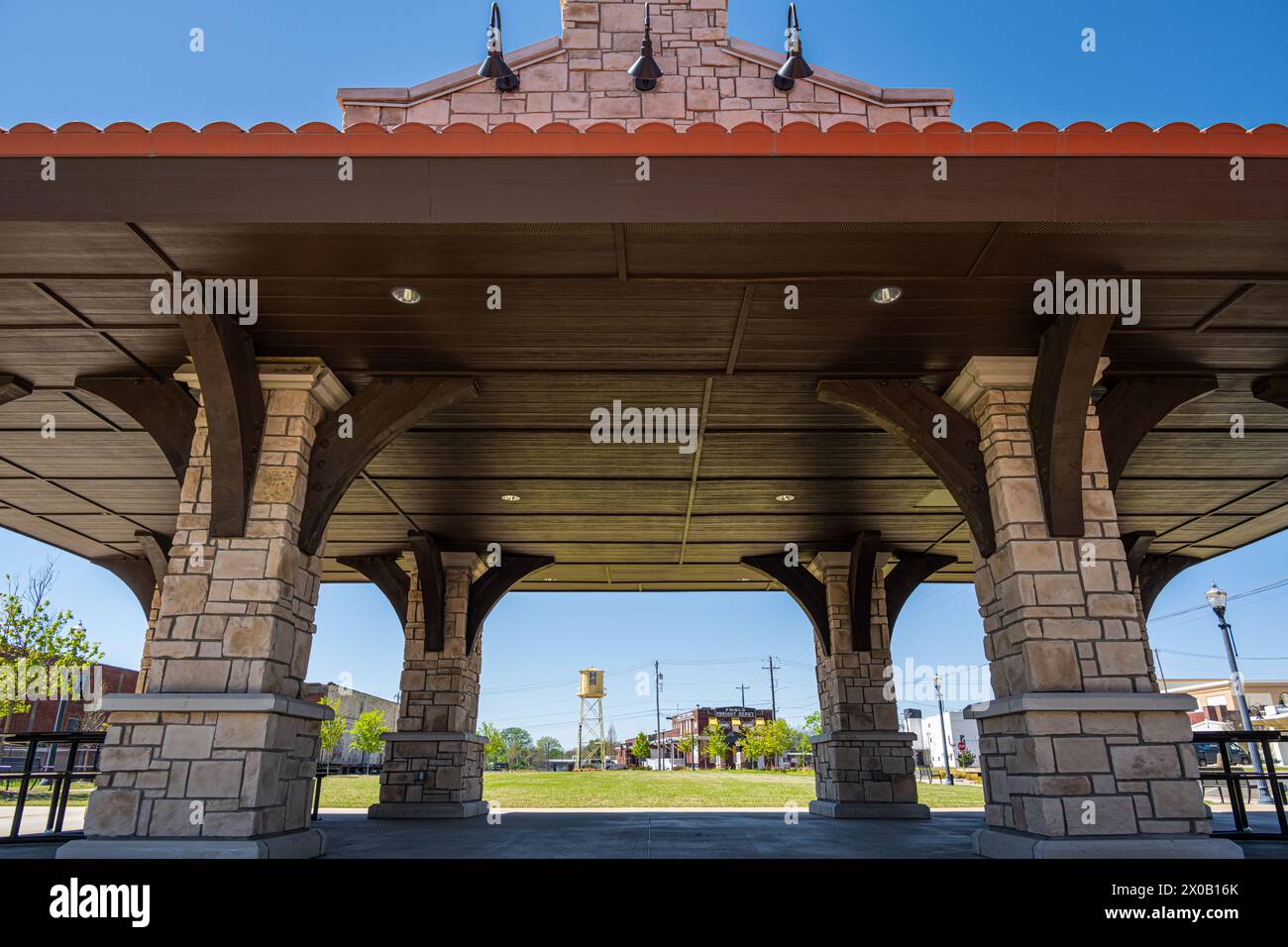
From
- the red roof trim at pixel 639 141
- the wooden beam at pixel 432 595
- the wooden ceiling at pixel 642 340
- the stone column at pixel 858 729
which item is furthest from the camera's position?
the wooden beam at pixel 432 595

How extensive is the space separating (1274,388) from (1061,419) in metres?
2.49

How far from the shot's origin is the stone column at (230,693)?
209 inches

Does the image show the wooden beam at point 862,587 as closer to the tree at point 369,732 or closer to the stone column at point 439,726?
the stone column at point 439,726

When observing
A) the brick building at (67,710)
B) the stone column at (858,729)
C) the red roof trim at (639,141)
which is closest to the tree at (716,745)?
the brick building at (67,710)

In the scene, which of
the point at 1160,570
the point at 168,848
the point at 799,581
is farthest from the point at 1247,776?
the point at 168,848

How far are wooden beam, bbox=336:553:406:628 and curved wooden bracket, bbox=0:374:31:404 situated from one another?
6.41 m

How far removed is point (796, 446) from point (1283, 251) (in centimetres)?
439

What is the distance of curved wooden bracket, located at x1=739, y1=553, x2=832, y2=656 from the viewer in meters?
12.8

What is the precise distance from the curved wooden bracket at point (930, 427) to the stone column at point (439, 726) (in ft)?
24.9

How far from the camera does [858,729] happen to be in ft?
39.1

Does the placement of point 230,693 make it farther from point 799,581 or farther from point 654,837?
point 799,581

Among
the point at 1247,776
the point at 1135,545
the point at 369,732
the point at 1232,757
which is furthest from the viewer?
the point at 369,732

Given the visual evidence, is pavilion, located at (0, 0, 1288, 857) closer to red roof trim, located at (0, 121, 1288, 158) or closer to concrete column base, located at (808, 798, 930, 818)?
red roof trim, located at (0, 121, 1288, 158)

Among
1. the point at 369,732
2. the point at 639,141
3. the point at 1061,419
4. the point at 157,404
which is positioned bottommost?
the point at 369,732
